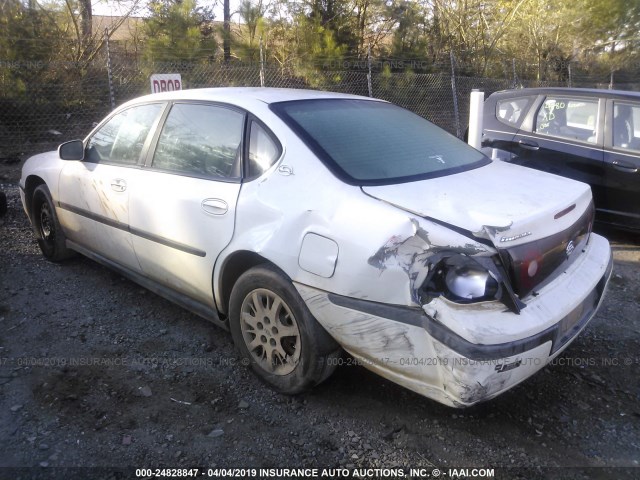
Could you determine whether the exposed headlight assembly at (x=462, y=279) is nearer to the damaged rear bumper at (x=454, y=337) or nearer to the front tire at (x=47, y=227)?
the damaged rear bumper at (x=454, y=337)

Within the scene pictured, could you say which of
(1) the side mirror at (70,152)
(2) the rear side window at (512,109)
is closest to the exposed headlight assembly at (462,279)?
(1) the side mirror at (70,152)

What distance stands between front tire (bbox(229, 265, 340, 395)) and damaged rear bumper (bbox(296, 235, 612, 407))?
A: 11 centimetres

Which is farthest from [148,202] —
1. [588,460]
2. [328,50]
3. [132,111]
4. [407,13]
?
[407,13]

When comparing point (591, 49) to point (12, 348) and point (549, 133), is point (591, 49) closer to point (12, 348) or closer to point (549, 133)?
point (549, 133)

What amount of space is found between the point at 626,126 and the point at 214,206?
4303mm

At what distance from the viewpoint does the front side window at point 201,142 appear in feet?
10.0

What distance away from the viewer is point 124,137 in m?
3.83

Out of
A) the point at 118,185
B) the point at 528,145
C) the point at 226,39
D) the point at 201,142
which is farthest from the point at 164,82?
the point at 226,39

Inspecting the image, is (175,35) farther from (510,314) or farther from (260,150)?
(510,314)

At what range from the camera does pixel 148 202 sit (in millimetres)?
3395

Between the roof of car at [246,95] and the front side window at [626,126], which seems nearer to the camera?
the roof of car at [246,95]

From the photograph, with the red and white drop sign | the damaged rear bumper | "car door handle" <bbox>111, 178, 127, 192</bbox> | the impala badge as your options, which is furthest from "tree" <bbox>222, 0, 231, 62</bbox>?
the damaged rear bumper

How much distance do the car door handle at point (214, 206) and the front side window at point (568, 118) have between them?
13.4 ft

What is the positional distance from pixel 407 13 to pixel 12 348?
1316 centimetres
